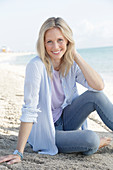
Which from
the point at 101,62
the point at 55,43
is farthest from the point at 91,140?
the point at 101,62

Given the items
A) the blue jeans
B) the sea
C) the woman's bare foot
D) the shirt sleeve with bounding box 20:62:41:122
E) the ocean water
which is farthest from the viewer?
the ocean water

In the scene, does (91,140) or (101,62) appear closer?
(91,140)

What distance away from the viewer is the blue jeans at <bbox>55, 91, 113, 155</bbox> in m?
2.27

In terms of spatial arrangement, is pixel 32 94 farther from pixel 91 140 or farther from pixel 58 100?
pixel 91 140

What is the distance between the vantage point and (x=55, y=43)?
2336 millimetres

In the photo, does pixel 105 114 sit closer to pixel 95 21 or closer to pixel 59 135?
pixel 59 135

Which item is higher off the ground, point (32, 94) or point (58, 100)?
point (32, 94)

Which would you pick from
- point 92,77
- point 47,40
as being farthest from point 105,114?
point 47,40

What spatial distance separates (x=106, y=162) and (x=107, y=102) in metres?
0.62

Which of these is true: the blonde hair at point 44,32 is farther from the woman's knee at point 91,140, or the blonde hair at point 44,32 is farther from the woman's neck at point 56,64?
the woman's knee at point 91,140

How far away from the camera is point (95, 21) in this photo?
59.4 metres

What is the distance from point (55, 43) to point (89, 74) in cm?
50

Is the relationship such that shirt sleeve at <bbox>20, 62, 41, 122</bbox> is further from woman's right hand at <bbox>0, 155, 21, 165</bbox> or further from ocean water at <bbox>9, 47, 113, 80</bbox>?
ocean water at <bbox>9, 47, 113, 80</bbox>

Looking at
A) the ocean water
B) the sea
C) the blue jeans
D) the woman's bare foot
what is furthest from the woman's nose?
the ocean water
